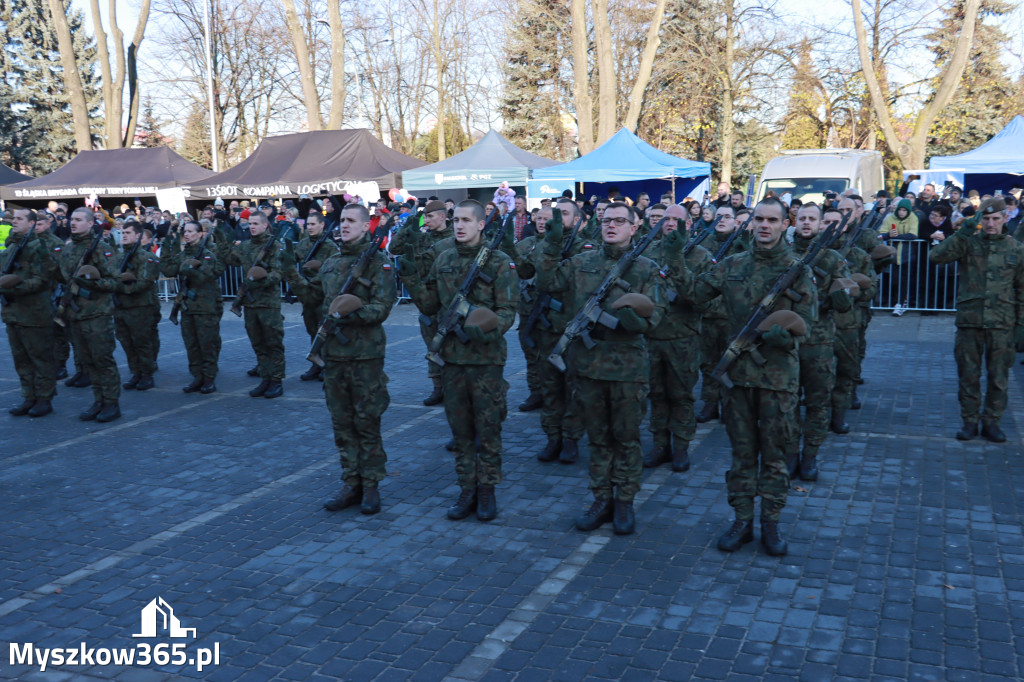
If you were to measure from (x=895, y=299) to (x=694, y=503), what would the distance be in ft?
33.7

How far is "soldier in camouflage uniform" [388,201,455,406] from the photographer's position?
27.2 ft

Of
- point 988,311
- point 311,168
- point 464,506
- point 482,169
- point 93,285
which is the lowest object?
point 464,506

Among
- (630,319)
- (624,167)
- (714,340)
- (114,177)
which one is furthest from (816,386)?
(114,177)

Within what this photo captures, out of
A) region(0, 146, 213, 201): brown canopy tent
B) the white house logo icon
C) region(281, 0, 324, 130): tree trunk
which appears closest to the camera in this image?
the white house logo icon

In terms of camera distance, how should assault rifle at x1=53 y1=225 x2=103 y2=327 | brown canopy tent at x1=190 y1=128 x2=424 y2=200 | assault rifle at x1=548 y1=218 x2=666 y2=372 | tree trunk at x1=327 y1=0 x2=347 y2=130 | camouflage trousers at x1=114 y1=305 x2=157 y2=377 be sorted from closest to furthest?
assault rifle at x1=548 y1=218 x2=666 y2=372
assault rifle at x1=53 y1=225 x2=103 y2=327
camouflage trousers at x1=114 y1=305 x2=157 y2=377
brown canopy tent at x1=190 y1=128 x2=424 y2=200
tree trunk at x1=327 y1=0 x2=347 y2=130

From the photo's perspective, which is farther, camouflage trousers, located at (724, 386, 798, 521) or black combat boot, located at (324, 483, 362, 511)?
black combat boot, located at (324, 483, 362, 511)

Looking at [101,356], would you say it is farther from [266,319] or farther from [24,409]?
[266,319]

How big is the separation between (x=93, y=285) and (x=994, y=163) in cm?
2004

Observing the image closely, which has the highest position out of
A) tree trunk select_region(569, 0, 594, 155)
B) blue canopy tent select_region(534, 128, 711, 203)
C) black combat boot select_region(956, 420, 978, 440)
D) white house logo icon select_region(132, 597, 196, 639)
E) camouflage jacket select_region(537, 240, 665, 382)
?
tree trunk select_region(569, 0, 594, 155)

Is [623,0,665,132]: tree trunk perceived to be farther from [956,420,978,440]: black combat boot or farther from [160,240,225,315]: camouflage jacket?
[956,420,978,440]: black combat boot

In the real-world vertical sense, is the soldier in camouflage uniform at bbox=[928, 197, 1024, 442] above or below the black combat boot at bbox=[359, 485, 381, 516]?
above

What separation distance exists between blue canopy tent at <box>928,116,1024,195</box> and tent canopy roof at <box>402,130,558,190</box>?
10080 millimetres

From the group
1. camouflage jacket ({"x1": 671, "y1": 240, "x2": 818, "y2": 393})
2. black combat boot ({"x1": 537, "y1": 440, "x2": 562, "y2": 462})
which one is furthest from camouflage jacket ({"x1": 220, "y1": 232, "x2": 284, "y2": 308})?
camouflage jacket ({"x1": 671, "y1": 240, "x2": 818, "y2": 393})

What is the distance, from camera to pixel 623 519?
5969mm
